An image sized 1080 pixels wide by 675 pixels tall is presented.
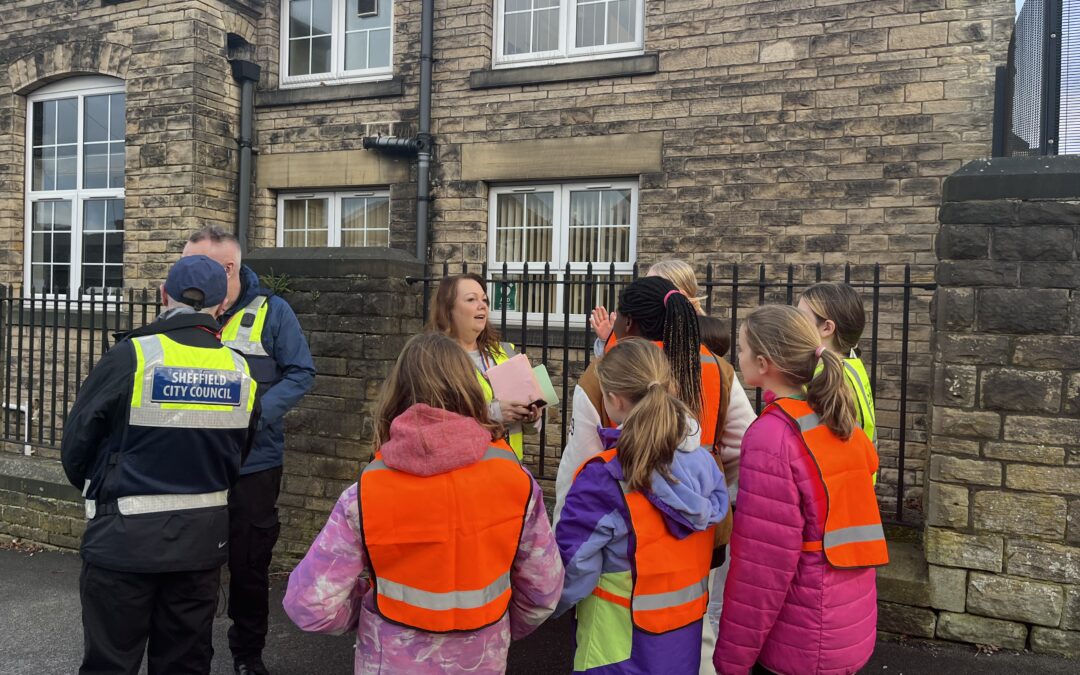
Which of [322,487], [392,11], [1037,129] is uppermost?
[392,11]

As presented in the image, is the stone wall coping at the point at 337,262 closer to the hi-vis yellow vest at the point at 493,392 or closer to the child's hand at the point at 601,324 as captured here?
the hi-vis yellow vest at the point at 493,392

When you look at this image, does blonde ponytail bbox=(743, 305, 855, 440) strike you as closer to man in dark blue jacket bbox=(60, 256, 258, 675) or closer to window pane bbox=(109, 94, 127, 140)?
man in dark blue jacket bbox=(60, 256, 258, 675)

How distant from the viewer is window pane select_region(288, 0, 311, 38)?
9.00 metres

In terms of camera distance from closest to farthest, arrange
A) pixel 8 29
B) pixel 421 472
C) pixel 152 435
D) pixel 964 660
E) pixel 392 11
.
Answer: pixel 421 472
pixel 152 435
pixel 964 660
pixel 392 11
pixel 8 29

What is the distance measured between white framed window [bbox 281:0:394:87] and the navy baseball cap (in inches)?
240

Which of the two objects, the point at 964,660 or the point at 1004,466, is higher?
the point at 1004,466

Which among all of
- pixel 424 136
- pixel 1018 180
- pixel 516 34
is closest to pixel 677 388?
pixel 1018 180

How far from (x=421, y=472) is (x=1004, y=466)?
3059mm

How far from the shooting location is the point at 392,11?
8445 mm

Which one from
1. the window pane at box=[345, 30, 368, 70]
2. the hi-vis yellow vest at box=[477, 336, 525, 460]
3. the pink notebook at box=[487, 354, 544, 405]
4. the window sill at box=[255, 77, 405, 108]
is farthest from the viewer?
the window pane at box=[345, 30, 368, 70]

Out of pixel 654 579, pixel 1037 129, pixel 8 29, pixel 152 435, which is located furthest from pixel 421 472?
pixel 8 29

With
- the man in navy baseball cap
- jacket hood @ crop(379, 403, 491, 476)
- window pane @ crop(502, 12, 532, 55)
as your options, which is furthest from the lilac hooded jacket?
window pane @ crop(502, 12, 532, 55)

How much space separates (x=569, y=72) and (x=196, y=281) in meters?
5.47

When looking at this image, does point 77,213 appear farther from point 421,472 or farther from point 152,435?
point 421,472
